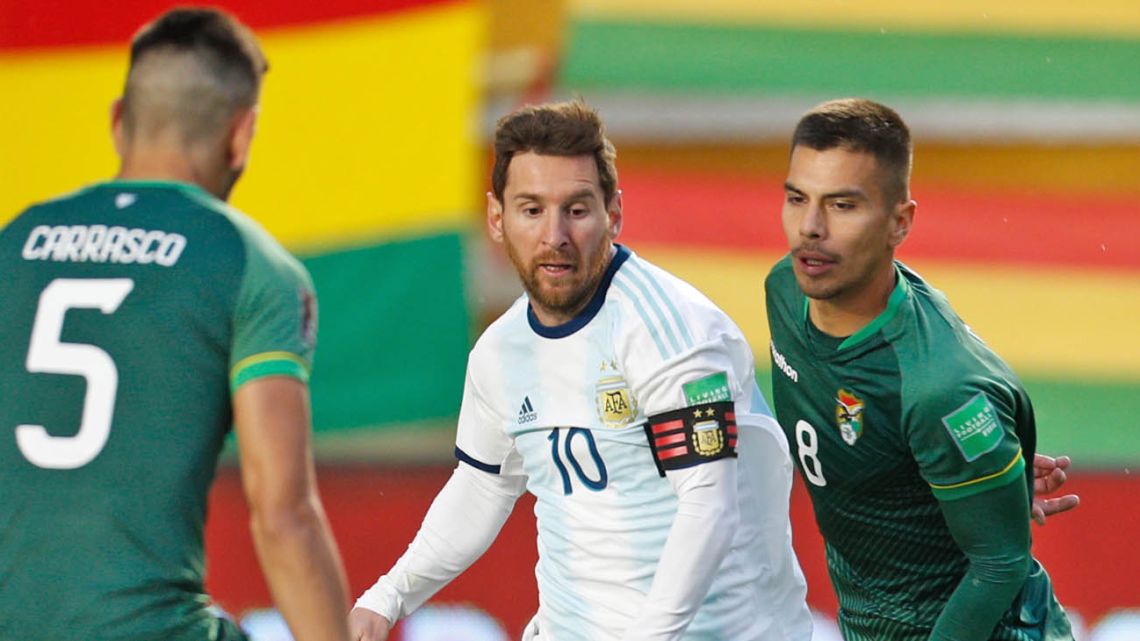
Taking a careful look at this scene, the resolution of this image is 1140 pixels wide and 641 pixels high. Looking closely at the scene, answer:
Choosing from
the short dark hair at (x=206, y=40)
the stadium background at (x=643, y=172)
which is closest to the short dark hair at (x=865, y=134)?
the short dark hair at (x=206, y=40)

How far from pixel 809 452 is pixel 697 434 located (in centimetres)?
72

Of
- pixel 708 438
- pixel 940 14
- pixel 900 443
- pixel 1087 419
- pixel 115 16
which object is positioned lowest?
pixel 1087 419

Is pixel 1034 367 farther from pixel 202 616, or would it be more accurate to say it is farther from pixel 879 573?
pixel 202 616

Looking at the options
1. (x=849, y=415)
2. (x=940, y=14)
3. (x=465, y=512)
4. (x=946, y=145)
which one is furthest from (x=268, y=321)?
(x=940, y=14)

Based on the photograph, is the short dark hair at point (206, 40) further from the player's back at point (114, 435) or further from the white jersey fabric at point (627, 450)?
the white jersey fabric at point (627, 450)

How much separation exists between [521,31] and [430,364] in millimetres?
2678

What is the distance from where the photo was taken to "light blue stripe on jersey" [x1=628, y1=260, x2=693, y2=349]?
403 cm

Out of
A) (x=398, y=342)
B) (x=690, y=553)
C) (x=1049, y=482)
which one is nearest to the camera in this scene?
(x=690, y=553)

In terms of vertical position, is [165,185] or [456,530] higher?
[165,185]

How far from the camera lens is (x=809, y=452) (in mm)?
4574

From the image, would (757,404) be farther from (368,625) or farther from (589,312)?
(368,625)

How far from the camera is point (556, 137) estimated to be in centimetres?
425

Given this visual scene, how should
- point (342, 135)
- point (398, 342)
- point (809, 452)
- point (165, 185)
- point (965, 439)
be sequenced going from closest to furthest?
point (165, 185)
point (965, 439)
point (809, 452)
point (398, 342)
point (342, 135)

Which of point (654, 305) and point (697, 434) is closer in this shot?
point (697, 434)
